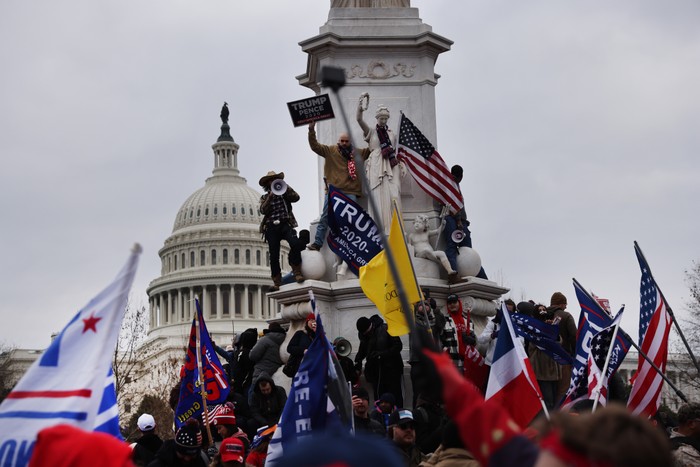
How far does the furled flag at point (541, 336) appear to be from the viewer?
13180mm

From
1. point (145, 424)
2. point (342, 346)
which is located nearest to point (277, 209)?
point (342, 346)

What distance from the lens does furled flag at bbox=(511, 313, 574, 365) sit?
13.2m

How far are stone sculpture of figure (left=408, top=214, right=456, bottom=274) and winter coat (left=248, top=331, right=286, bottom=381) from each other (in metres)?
2.63

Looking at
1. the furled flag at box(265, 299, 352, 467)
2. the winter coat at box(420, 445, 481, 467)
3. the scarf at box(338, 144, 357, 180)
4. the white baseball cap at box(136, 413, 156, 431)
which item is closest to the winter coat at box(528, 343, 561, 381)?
the scarf at box(338, 144, 357, 180)

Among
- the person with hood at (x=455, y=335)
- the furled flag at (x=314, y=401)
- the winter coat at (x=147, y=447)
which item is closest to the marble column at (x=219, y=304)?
the person with hood at (x=455, y=335)

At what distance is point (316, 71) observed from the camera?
66.6 ft

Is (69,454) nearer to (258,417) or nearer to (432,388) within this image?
(432,388)

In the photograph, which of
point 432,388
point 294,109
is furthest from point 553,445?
point 294,109

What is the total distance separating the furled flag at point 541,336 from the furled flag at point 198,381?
3.35 metres

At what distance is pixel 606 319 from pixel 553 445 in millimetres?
8020

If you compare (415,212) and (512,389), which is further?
(415,212)

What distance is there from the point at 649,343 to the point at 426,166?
824cm

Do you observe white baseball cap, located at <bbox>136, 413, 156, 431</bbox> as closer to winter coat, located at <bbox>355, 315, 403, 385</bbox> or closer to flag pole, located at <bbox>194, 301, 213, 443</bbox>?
flag pole, located at <bbox>194, 301, 213, 443</bbox>

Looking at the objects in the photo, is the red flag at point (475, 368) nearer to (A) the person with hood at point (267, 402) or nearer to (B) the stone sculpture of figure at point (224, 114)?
(A) the person with hood at point (267, 402)
